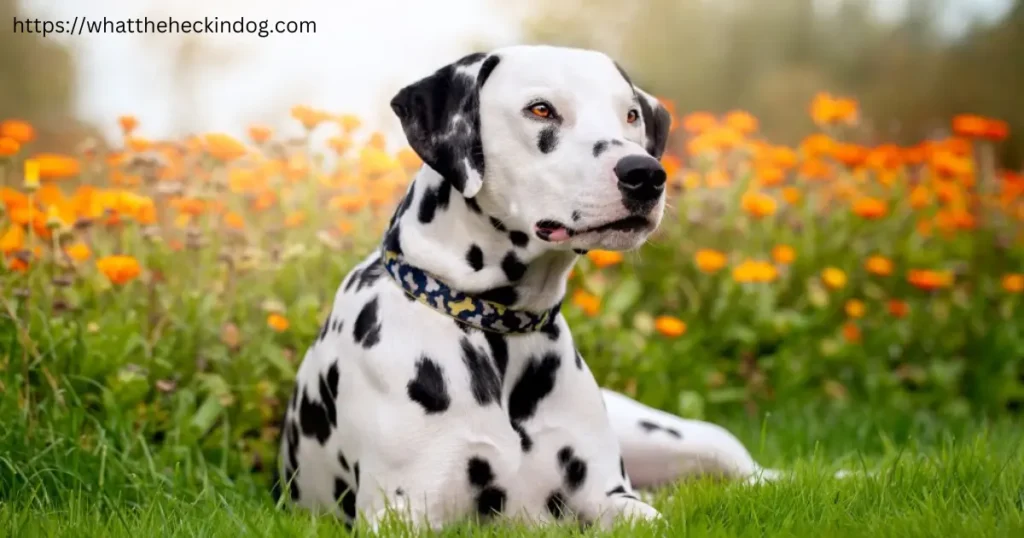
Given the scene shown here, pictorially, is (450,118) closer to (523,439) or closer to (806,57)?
(523,439)

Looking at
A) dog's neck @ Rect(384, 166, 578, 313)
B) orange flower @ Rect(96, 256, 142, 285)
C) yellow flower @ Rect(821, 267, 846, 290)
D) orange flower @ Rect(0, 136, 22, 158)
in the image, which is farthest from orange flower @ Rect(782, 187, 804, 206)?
orange flower @ Rect(0, 136, 22, 158)

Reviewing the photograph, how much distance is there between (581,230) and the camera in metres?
3.28

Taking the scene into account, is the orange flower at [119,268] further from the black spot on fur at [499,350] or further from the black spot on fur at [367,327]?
the black spot on fur at [499,350]

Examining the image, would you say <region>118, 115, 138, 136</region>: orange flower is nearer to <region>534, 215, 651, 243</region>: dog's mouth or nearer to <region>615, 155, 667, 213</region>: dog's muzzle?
<region>534, 215, 651, 243</region>: dog's mouth

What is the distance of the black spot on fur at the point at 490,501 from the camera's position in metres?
3.45

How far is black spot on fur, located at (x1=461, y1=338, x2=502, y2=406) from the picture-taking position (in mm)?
3438

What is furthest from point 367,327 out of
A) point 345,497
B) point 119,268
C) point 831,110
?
point 831,110

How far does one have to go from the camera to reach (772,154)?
728 centimetres

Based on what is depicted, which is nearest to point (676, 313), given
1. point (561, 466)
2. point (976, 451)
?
point (976, 451)

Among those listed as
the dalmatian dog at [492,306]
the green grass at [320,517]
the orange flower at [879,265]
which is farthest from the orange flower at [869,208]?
the dalmatian dog at [492,306]

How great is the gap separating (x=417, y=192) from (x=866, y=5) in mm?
11605

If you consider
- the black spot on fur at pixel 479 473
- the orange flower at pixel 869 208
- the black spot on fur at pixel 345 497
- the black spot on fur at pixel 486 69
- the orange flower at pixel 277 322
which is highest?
the black spot on fur at pixel 486 69

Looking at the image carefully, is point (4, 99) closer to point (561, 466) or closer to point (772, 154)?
point (772, 154)

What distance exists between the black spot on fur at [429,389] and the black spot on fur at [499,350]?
19 cm
